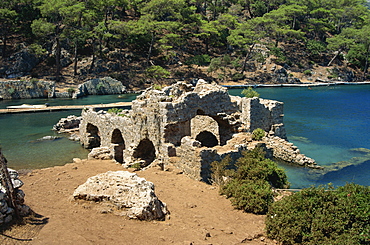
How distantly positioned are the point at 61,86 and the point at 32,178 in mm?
45405

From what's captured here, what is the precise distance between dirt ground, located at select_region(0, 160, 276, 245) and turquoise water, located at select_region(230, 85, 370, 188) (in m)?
8.74

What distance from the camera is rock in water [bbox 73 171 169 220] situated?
368 inches

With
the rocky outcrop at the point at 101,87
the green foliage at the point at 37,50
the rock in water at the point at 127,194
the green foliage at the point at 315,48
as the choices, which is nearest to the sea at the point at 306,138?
the rocky outcrop at the point at 101,87

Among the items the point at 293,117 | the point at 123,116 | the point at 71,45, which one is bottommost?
the point at 293,117

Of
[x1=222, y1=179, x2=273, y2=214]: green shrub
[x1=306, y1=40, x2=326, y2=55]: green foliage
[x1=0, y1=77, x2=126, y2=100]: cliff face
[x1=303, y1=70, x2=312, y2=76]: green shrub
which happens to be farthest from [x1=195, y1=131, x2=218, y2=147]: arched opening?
[x1=306, y1=40, x2=326, y2=55]: green foliage

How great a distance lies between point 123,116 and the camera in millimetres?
19766

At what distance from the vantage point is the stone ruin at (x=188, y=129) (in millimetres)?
14619

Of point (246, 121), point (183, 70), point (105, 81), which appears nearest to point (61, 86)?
point (105, 81)

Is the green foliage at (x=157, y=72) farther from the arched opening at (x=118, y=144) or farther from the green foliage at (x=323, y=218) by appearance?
the green foliage at (x=323, y=218)

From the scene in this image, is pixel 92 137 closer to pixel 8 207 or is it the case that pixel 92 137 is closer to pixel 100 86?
pixel 8 207

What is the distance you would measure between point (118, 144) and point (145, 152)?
2607mm

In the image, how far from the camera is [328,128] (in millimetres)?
33625

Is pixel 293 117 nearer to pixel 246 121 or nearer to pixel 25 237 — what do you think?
pixel 246 121

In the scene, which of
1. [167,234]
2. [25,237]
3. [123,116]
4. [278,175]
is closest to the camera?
[25,237]
